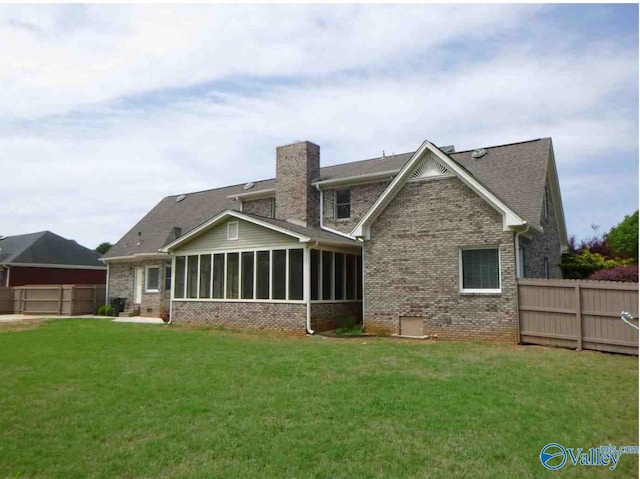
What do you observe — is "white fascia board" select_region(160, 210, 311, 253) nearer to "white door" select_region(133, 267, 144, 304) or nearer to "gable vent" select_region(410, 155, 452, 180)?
"gable vent" select_region(410, 155, 452, 180)

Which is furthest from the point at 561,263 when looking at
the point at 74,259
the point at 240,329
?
the point at 74,259

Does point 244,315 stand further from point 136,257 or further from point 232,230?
point 136,257

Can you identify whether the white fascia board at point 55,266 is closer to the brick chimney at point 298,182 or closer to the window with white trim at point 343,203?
the brick chimney at point 298,182

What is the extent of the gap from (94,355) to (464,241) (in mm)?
9941

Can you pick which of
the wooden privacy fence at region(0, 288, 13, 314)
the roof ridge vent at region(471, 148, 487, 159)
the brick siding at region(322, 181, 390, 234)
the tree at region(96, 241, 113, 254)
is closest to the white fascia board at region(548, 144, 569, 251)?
the roof ridge vent at region(471, 148, 487, 159)

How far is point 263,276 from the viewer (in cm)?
1645

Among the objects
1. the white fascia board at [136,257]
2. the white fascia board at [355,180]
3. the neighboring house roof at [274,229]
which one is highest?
the white fascia board at [355,180]

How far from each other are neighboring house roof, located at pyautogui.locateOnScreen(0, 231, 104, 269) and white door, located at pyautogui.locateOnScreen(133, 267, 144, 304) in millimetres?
9427

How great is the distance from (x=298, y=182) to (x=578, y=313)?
468 inches

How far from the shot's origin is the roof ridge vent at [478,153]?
17.8m

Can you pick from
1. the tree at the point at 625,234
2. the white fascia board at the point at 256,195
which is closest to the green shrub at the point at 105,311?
the white fascia board at the point at 256,195

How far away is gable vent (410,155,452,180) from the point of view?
1410 cm

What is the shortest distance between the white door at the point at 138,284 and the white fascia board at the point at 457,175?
1363cm

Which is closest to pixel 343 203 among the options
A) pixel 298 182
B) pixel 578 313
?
pixel 298 182
